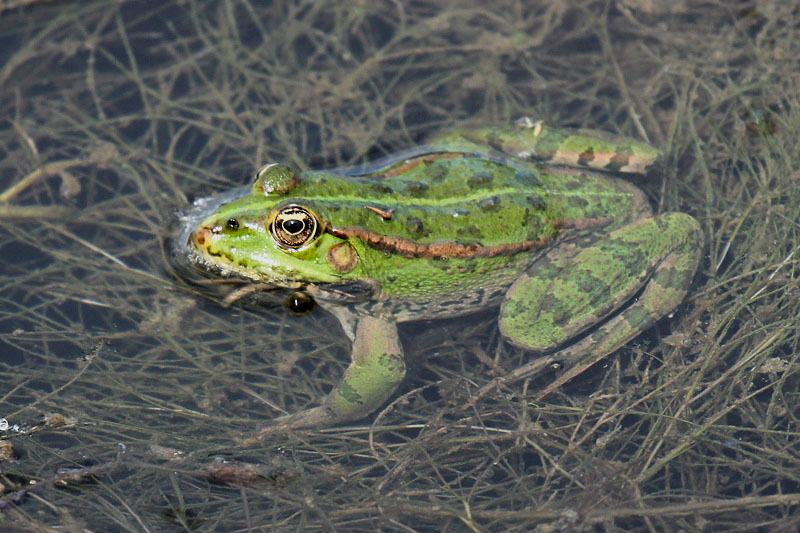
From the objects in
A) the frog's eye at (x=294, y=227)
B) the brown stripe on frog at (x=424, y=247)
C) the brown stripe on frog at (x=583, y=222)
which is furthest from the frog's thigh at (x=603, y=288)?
the frog's eye at (x=294, y=227)

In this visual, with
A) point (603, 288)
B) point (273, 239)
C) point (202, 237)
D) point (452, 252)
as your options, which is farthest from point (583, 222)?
point (202, 237)

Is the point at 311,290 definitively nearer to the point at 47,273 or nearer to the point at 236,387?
the point at 236,387

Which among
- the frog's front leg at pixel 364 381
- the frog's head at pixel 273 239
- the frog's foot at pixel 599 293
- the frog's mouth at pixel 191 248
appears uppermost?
the frog's head at pixel 273 239

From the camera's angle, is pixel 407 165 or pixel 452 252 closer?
pixel 452 252

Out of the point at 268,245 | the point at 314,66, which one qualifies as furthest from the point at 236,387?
the point at 314,66

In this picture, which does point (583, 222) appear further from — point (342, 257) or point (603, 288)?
point (342, 257)

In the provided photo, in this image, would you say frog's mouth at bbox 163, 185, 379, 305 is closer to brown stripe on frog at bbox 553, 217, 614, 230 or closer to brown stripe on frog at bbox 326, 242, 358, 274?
brown stripe on frog at bbox 326, 242, 358, 274

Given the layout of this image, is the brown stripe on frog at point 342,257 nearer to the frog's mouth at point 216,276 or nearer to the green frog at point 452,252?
the green frog at point 452,252

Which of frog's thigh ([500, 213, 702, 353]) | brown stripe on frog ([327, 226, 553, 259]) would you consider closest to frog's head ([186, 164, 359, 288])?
brown stripe on frog ([327, 226, 553, 259])
